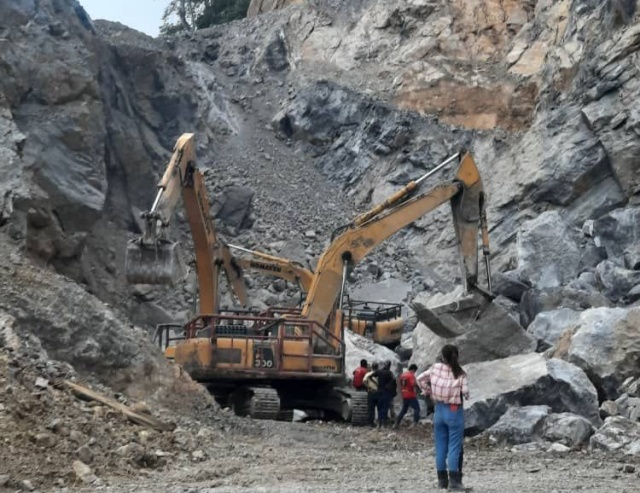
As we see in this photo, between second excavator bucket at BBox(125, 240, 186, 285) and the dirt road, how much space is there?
255 centimetres

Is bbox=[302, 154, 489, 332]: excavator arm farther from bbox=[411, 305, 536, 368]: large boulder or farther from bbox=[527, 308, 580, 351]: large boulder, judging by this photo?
bbox=[527, 308, 580, 351]: large boulder

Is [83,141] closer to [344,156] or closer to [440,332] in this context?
[344,156]

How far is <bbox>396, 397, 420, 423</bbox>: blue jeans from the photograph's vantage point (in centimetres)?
1355

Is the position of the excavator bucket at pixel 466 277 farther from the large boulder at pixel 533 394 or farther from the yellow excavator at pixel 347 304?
the large boulder at pixel 533 394

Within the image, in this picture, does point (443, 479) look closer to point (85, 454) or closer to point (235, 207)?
point (85, 454)

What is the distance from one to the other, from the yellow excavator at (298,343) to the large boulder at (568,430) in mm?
3055

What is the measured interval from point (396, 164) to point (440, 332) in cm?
1827

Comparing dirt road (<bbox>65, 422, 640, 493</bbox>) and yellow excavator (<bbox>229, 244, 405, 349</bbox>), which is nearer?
dirt road (<bbox>65, 422, 640, 493</bbox>)

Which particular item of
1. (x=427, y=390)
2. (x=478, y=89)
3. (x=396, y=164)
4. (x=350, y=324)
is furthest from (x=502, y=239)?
(x=427, y=390)

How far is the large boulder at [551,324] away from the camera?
1756cm

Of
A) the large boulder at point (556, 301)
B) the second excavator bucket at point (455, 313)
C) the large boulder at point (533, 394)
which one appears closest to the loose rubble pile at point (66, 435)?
the large boulder at point (533, 394)

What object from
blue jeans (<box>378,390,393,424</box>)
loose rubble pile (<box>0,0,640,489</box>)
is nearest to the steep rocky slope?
loose rubble pile (<box>0,0,640,489</box>)

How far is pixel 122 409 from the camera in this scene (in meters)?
9.22

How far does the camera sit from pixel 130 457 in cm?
802
